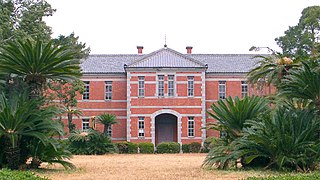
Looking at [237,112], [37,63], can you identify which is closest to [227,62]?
[237,112]

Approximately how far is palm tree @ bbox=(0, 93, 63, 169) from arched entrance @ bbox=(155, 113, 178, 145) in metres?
27.8

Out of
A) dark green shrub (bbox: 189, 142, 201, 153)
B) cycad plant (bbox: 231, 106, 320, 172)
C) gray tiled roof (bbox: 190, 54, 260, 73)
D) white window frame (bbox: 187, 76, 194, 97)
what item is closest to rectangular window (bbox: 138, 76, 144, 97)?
white window frame (bbox: 187, 76, 194, 97)

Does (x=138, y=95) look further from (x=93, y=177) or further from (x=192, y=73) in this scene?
(x=93, y=177)

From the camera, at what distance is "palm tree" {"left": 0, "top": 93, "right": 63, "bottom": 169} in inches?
524

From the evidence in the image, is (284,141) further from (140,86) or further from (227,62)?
(227,62)

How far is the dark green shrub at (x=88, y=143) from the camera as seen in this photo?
30.6 meters

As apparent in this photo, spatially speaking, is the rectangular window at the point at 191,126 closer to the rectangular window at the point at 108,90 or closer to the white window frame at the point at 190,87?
the white window frame at the point at 190,87

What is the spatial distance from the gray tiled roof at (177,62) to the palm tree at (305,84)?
25.8 metres

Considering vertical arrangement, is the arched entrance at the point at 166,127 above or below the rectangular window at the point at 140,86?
below

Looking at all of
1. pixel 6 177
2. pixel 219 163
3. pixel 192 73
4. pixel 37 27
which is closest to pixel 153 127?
pixel 192 73

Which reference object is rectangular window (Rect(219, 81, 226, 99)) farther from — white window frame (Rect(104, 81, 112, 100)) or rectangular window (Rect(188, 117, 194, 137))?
white window frame (Rect(104, 81, 112, 100))

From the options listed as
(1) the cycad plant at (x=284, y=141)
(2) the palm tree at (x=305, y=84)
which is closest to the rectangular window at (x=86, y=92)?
(1) the cycad plant at (x=284, y=141)

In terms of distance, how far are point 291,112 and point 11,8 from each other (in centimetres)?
1929

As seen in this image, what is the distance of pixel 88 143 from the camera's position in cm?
3086
